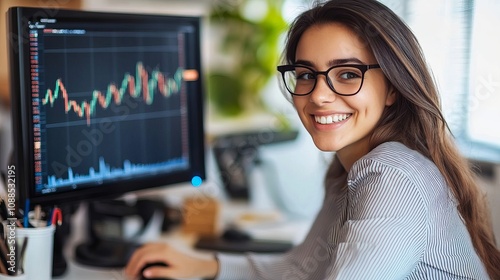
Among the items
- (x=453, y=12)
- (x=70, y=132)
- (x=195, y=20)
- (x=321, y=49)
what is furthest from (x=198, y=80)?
(x=453, y=12)

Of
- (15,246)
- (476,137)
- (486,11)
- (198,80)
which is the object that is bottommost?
(15,246)

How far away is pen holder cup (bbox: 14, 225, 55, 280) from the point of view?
1204mm

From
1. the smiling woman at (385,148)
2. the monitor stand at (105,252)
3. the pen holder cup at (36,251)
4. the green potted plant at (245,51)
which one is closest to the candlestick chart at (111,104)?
the pen holder cup at (36,251)

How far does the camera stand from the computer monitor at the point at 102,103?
4.04ft

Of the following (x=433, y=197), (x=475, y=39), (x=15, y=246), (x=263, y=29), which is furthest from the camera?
(x=263, y=29)

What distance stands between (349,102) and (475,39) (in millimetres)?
506

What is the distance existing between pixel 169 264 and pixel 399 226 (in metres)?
0.59

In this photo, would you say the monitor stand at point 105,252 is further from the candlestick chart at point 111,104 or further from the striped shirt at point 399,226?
the striped shirt at point 399,226

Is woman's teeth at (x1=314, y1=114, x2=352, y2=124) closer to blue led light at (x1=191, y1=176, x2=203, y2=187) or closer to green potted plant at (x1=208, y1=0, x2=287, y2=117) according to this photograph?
blue led light at (x1=191, y1=176, x2=203, y2=187)

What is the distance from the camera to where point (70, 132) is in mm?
1324

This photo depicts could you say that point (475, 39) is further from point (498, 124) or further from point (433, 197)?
point (433, 197)

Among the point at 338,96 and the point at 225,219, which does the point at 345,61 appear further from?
the point at 225,219

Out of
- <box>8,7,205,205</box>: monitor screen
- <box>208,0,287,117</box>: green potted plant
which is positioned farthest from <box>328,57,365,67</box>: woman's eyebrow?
<box>208,0,287,117</box>: green potted plant

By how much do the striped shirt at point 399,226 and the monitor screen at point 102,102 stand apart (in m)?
0.48
